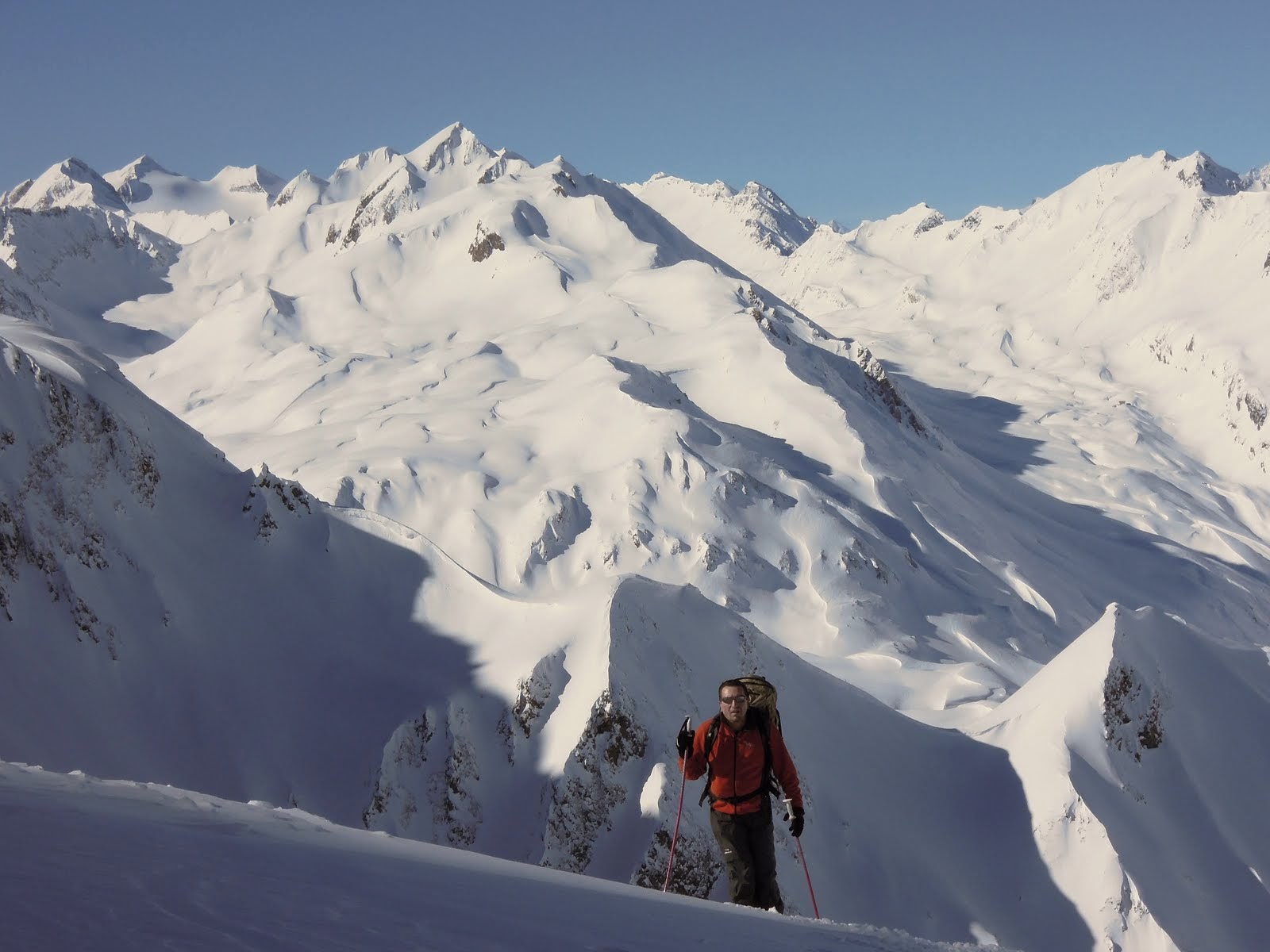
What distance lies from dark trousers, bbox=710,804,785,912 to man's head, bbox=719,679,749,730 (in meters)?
0.90

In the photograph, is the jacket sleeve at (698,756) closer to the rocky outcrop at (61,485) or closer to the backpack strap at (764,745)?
the backpack strap at (764,745)

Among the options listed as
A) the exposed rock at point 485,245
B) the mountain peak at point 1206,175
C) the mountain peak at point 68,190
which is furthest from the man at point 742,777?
the mountain peak at point 68,190

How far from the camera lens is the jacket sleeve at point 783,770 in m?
9.61

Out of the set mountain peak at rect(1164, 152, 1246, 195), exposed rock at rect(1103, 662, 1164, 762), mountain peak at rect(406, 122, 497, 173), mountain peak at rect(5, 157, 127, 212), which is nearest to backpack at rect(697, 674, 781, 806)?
exposed rock at rect(1103, 662, 1164, 762)

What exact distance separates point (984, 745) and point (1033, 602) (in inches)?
1069

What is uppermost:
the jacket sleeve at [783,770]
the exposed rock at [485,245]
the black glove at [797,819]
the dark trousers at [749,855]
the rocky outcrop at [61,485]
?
the exposed rock at [485,245]

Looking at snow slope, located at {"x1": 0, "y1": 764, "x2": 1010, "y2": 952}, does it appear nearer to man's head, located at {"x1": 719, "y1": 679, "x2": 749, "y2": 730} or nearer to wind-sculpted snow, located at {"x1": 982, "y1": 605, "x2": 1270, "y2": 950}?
man's head, located at {"x1": 719, "y1": 679, "x2": 749, "y2": 730}

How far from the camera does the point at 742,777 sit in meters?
9.83

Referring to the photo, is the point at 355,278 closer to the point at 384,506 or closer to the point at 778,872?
the point at 384,506

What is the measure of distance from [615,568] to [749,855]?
30.9 meters

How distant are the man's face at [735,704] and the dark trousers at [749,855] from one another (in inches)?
35.9

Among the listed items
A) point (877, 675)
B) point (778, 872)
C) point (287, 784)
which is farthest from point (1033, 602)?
point (287, 784)

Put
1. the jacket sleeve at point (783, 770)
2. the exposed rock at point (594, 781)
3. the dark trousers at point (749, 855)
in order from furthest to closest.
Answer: the exposed rock at point (594, 781), the dark trousers at point (749, 855), the jacket sleeve at point (783, 770)

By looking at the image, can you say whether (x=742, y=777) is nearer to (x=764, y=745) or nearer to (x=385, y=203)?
(x=764, y=745)
